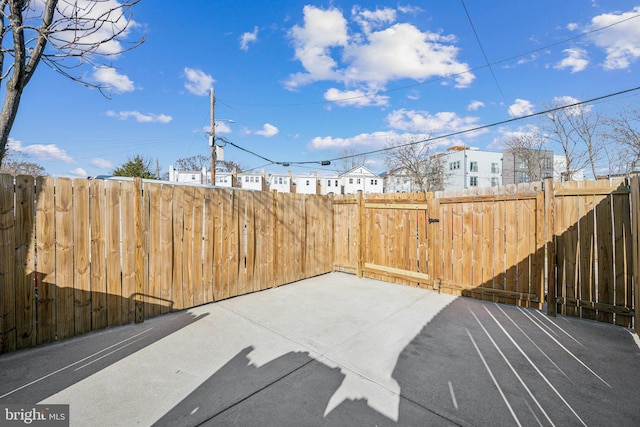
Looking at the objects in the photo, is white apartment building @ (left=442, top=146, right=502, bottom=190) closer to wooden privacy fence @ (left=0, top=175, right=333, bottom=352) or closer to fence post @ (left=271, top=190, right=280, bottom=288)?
fence post @ (left=271, top=190, right=280, bottom=288)

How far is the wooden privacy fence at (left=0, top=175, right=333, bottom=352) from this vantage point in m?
2.73

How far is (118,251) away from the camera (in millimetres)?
3344

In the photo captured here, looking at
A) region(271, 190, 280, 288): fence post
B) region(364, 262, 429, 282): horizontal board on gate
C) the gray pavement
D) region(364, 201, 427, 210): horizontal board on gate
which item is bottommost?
the gray pavement

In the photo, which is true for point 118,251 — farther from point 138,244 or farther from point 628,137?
point 628,137

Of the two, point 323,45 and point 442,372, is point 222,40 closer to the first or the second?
point 323,45

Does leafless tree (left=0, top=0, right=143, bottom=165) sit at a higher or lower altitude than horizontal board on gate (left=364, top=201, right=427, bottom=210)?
higher

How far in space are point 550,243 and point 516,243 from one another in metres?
0.44

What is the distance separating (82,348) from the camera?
9.28ft

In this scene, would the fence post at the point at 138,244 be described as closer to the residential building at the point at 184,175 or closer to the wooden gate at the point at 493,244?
the wooden gate at the point at 493,244

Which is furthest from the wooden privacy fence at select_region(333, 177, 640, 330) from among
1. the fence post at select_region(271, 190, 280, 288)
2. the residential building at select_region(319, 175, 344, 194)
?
the residential building at select_region(319, 175, 344, 194)

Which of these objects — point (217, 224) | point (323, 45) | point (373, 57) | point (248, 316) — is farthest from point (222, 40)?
point (248, 316)

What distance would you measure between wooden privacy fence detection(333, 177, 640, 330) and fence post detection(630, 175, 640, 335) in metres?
0.02

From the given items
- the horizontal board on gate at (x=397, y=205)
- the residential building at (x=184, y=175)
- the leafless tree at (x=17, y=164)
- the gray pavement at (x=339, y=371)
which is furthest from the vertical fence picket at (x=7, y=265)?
the residential building at (x=184, y=175)

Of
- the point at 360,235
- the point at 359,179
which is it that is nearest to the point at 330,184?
the point at 359,179
